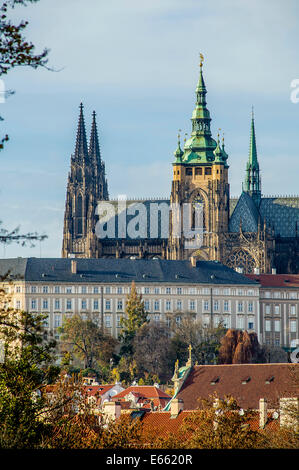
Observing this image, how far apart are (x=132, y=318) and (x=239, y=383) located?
6186cm

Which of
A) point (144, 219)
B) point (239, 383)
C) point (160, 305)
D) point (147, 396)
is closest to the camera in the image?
point (239, 383)

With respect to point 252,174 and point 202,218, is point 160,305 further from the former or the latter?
point 252,174

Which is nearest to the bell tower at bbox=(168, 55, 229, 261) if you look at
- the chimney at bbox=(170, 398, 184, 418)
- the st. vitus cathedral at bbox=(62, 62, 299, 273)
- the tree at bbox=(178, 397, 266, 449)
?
the st. vitus cathedral at bbox=(62, 62, 299, 273)

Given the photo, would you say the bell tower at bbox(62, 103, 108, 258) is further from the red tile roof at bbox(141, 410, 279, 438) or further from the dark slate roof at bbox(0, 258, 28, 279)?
the red tile roof at bbox(141, 410, 279, 438)

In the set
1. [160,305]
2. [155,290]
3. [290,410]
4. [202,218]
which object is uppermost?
[202,218]

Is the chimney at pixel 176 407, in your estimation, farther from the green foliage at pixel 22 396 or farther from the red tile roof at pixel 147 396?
the green foliage at pixel 22 396

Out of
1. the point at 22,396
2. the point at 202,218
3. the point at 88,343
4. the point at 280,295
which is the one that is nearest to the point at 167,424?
the point at 22,396

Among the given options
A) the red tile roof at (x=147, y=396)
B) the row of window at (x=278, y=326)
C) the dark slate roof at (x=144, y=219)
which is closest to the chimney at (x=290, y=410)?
the red tile roof at (x=147, y=396)

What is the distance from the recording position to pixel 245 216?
17875 cm

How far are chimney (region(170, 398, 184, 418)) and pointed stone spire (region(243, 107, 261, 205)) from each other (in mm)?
102694

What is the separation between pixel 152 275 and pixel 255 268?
645 inches

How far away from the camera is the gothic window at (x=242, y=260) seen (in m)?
174

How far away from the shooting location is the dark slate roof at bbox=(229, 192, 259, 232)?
177000 mm

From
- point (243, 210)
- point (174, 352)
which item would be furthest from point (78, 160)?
point (174, 352)
